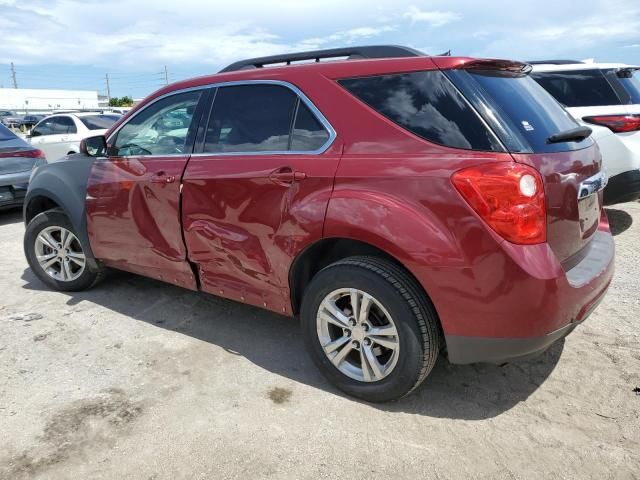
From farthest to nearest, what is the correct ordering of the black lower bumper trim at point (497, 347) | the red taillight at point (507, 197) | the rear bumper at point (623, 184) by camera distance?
the rear bumper at point (623, 184), the black lower bumper trim at point (497, 347), the red taillight at point (507, 197)

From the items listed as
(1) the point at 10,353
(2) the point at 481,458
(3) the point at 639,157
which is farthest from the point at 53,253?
(3) the point at 639,157

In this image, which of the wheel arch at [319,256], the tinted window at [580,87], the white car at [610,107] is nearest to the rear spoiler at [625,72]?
the white car at [610,107]

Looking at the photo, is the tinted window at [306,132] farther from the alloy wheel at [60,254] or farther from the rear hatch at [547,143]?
the alloy wheel at [60,254]

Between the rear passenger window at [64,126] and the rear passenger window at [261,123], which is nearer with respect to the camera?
the rear passenger window at [261,123]

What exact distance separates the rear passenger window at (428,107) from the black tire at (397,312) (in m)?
0.68

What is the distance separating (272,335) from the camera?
3674 mm

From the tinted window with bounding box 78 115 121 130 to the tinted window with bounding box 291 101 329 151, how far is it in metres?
9.38

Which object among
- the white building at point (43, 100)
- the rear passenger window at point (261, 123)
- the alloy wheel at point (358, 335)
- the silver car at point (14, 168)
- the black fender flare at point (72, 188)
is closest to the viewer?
the alloy wheel at point (358, 335)

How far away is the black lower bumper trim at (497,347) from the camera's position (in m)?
2.38

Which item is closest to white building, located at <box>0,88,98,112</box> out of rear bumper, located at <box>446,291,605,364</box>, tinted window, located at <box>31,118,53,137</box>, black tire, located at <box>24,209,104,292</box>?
tinted window, located at <box>31,118,53,137</box>

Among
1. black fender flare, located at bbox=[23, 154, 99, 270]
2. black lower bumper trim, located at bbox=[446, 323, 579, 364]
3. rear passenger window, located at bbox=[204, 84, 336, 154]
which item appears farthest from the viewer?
black fender flare, located at bbox=[23, 154, 99, 270]

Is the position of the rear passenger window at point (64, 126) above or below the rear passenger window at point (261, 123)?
below

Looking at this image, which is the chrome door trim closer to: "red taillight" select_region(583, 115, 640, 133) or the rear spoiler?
"red taillight" select_region(583, 115, 640, 133)

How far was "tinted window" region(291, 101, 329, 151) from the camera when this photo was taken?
111 inches
